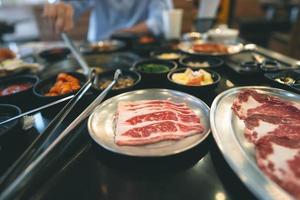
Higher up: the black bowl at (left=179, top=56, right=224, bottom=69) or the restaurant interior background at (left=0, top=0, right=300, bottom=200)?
the black bowl at (left=179, top=56, right=224, bottom=69)

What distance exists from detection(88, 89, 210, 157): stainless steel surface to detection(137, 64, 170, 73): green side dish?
11.5 inches

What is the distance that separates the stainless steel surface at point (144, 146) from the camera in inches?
28.5

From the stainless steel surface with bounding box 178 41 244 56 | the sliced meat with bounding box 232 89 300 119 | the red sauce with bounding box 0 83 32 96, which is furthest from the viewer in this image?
the stainless steel surface with bounding box 178 41 244 56

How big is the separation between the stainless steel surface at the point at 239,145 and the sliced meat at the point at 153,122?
0.09 m

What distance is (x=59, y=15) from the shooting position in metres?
1.70

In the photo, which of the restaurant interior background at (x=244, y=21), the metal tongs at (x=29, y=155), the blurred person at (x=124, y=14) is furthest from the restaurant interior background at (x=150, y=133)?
the restaurant interior background at (x=244, y=21)

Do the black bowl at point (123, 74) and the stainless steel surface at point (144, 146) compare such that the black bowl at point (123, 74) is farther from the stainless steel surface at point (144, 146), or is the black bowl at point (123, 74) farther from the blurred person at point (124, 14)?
the blurred person at point (124, 14)

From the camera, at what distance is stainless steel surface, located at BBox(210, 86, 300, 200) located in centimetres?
55

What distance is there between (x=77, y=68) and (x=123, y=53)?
43 centimetres

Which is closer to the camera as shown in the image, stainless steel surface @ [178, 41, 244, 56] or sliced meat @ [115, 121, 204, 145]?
sliced meat @ [115, 121, 204, 145]

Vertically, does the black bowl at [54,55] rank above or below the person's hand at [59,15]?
below

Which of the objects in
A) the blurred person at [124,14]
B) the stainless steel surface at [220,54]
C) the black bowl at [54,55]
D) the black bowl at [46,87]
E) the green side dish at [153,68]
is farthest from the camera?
the blurred person at [124,14]

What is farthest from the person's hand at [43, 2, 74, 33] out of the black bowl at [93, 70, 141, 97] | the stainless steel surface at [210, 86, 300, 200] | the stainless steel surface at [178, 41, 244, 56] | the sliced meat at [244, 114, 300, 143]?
the sliced meat at [244, 114, 300, 143]

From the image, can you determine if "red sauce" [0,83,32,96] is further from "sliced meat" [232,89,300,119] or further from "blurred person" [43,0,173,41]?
"blurred person" [43,0,173,41]
